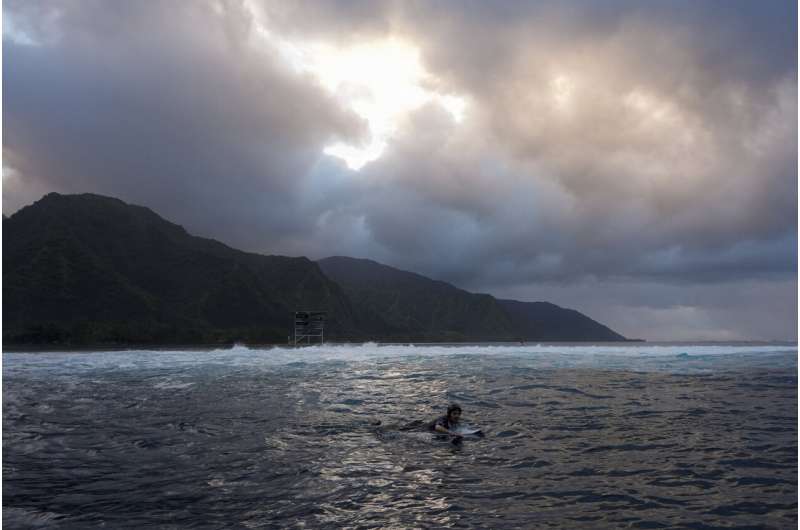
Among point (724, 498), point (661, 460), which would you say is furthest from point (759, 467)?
point (724, 498)

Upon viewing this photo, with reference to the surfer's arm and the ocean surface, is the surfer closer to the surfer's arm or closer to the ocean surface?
the surfer's arm

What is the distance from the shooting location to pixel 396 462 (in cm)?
1341

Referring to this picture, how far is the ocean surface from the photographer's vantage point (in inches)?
375

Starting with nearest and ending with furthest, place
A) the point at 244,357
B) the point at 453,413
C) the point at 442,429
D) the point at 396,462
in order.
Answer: the point at 396,462 → the point at 442,429 → the point at 453,413 → the point at 244,357

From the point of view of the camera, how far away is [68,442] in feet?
51.3

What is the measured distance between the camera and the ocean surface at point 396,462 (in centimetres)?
952

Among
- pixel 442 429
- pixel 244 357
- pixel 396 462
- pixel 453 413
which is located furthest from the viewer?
pixel 244 357

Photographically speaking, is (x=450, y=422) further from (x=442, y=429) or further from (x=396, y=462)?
(x=396, y=462)

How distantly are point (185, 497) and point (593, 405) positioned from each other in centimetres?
1799

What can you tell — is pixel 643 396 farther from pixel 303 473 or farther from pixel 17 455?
pixel 17 455

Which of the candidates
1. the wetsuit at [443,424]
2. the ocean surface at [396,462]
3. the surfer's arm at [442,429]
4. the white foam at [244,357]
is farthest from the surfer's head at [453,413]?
the white foam at [244,357]

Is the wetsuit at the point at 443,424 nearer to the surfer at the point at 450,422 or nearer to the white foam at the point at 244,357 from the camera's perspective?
the surfer at the point at 450,422

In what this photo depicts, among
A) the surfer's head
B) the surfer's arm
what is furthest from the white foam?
the surfer's head

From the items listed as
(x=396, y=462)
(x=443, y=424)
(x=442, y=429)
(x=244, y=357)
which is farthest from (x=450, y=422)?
(x=244, y=357)
